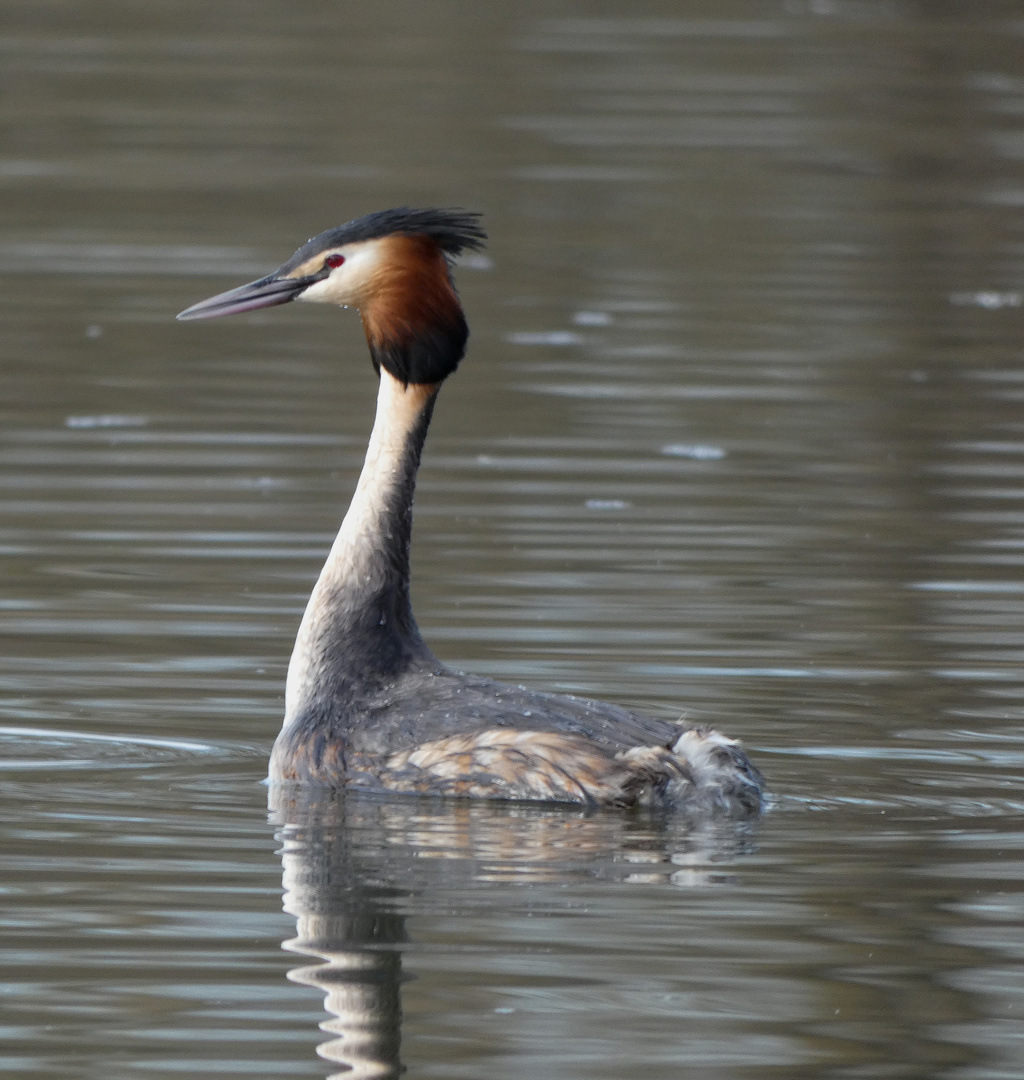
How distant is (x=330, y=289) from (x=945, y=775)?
87.4 inches

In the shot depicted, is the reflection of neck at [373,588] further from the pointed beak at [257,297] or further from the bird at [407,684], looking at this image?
the pointed beak at [257,297]

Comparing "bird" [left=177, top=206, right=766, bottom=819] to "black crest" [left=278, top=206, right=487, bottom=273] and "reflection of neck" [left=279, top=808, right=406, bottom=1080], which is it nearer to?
"black crest" [left=278, top=206, right=487, bottom=273]

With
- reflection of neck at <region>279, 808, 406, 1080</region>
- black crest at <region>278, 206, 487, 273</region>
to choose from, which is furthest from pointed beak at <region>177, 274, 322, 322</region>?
reflection of neck at <region>279, 808, 406, 1080</region>

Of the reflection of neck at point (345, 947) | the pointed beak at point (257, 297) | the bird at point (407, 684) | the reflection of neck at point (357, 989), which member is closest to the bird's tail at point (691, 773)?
the bird at point (407, 684)

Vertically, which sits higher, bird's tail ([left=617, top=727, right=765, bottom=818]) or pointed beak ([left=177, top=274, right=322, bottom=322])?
pointed beak ([left=177, top=274, right=322, bottom=322])

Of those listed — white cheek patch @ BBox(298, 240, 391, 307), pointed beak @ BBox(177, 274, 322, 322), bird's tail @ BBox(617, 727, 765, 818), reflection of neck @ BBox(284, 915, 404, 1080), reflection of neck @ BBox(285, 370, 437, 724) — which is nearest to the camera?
reflection of neck @ BBox(284, 915, 404, 1080)

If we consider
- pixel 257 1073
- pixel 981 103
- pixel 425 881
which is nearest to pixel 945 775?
pixel 425 881

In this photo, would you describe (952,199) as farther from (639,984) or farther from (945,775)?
(639,984)

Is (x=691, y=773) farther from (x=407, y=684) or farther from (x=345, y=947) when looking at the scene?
(x=345, y=947)

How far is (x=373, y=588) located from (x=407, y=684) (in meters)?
0.42

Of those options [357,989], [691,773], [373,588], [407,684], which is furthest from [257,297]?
[357,989]

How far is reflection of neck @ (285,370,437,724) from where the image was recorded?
788 cm

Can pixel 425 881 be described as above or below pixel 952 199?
below

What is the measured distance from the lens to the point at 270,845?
22.9 feet
